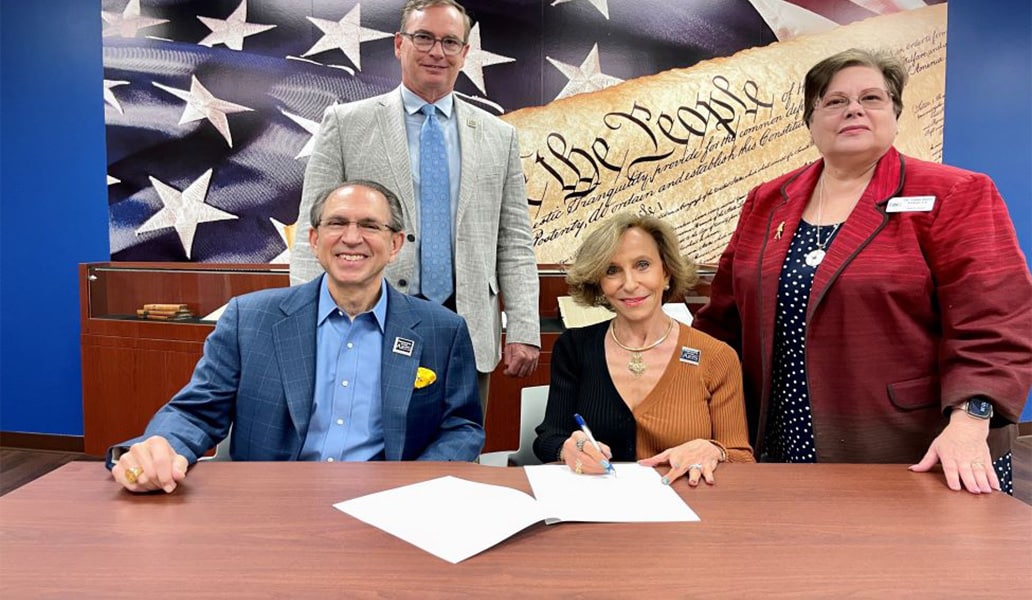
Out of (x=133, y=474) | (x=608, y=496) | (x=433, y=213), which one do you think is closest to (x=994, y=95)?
(x=433, y=213)

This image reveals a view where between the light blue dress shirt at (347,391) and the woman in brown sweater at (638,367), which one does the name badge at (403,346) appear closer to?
the light blue dress shirt at (347,391)

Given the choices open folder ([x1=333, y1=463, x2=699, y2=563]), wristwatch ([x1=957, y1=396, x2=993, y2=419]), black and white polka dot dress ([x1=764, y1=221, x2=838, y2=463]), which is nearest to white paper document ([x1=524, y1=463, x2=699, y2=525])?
open folder ([x1=333, y1=463, x2=699, y2=563])

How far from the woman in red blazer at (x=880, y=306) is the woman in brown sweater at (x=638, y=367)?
15cm

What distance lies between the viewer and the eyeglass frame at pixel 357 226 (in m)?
1.74

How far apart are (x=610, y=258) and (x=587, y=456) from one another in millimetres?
622

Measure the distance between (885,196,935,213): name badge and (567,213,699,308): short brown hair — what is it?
20.3 inches

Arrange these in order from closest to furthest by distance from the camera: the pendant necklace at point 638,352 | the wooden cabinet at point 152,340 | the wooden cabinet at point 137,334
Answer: the pendant necklace at point 638,352 < the wooden cabinet at point 152,340 < the wooden cabinet at point 137,334

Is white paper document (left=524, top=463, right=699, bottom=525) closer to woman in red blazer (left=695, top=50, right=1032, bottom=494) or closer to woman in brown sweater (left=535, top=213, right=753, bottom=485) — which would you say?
woman in brown sweater (left=535, top=213, right=753, bottom=485)

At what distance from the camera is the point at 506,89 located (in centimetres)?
454

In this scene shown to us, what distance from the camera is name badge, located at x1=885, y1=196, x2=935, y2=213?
1575mm

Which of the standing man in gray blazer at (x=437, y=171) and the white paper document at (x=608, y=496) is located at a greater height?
the standing man in gray blazer at (x=437, y=171)

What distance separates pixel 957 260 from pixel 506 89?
3.43 meters

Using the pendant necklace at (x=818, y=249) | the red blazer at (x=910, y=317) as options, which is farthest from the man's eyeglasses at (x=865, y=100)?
the pendant necklace at (x=818, y=249)

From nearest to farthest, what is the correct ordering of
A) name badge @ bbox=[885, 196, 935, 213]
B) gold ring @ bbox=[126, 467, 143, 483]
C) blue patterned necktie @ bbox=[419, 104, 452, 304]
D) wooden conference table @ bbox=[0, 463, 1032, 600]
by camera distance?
wooden conference table @ bbox=[0, 463, 1032, 600]
gold ring @ bbox=[126, 467, 143, 483]
name badge @ bbox=[885, 196, 935, 213]
blue patterned necktie @ bbox=[419, 104, 452, 304]
